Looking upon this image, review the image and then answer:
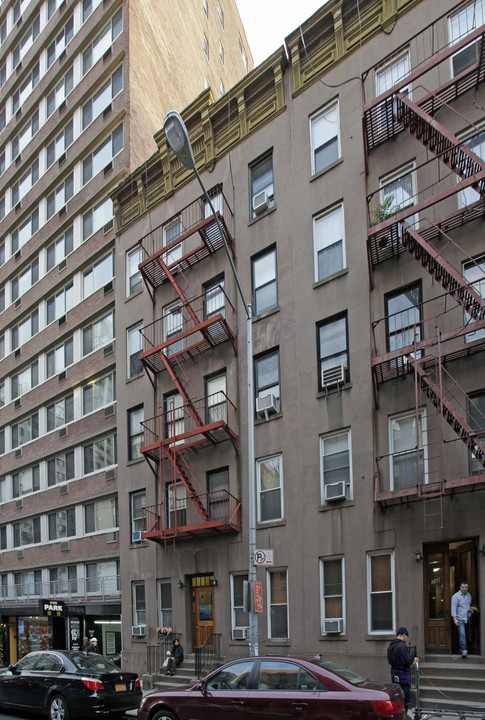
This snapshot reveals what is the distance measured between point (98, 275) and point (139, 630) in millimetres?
14484

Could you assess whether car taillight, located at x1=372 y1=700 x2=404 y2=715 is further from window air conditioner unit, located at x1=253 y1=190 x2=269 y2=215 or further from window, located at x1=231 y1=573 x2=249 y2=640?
window air conditioner unit, located at x1=253 y1=190 x2=269 y2=215

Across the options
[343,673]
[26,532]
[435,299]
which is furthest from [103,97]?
[343,673]

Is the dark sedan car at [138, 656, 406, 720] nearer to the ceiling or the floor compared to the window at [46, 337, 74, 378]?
nearer to the floor

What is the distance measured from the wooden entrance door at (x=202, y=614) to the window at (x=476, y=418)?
31.1 feet

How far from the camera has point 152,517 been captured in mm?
23531

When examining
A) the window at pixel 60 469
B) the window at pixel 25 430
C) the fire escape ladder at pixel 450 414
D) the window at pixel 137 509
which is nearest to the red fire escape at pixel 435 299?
the fire escape ladder at pixel 450 414

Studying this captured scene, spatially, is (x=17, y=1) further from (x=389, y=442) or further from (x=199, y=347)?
(x=389, y=442)

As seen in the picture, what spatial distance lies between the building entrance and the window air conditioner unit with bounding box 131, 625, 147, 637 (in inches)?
420

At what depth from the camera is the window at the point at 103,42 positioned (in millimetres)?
32250

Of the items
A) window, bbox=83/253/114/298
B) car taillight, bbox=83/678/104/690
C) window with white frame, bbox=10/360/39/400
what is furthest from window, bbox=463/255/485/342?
window with white frame, bbox=10/360/39/400

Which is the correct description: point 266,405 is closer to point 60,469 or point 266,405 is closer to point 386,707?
point 386,707

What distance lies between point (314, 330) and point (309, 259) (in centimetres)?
204

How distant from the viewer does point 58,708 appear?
14531 mm

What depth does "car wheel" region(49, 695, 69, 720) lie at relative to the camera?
14336 millimetres
